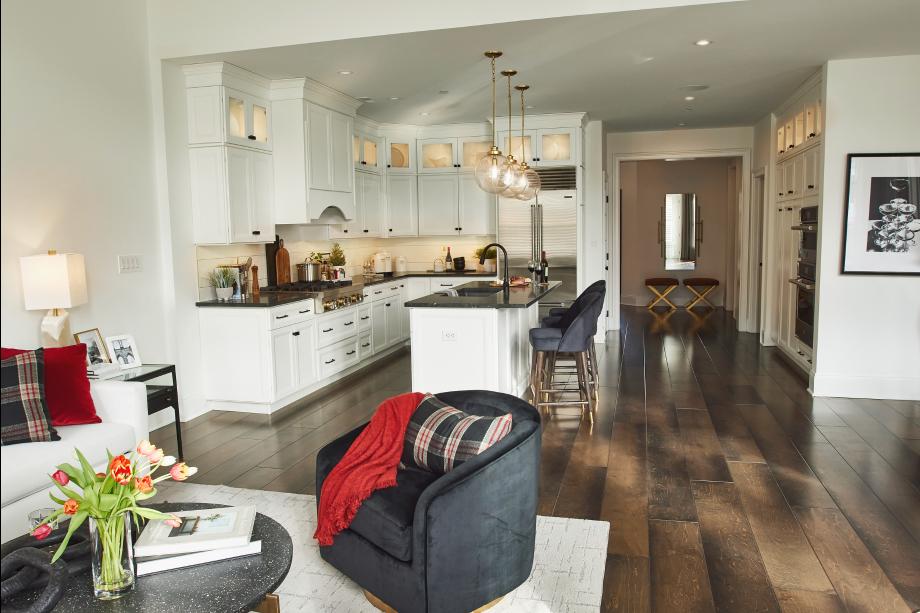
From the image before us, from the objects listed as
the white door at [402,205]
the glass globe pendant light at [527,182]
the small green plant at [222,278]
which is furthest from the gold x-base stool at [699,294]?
the small green plant at [222,278]

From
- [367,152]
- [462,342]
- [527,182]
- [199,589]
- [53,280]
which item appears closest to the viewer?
[199,589]

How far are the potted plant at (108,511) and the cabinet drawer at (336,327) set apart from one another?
13.6ft

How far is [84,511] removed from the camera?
1.85 metres

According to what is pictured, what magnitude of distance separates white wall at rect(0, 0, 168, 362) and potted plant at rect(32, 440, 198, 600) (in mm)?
1842

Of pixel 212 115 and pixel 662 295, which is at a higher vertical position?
pixel 212 115

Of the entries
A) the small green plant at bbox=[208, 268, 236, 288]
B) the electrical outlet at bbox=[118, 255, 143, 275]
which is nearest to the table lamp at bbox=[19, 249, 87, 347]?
the electrical outlet at bbox=[118, 255, 143, 275]

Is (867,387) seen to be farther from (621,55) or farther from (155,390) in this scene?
(155,390)

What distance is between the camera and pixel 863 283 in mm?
5656

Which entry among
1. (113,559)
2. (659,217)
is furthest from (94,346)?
(659,217)

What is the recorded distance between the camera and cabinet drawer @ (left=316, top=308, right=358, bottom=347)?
20.1ft

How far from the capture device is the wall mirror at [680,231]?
486 inches

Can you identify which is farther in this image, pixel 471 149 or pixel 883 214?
pixel 471 149

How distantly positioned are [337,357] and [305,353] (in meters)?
0.59

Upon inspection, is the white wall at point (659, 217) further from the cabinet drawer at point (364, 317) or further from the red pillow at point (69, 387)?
the red pillow at point (69, 387)
